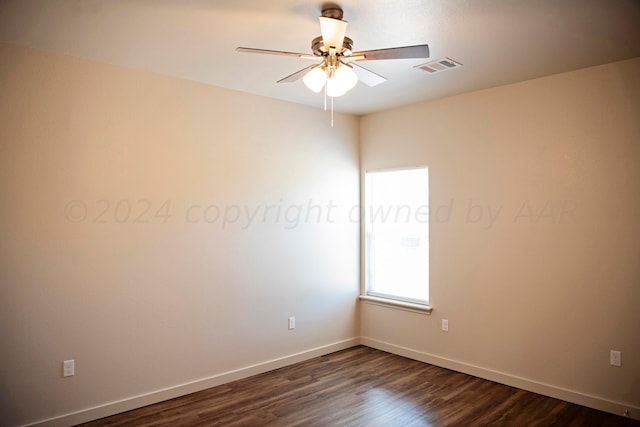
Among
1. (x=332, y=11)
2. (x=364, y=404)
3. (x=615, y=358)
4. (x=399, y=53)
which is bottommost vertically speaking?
(x=364, y=404)

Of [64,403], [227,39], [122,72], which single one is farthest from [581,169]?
[64,403]

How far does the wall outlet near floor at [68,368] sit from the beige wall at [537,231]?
10.4 feet

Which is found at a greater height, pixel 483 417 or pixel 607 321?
pixel 607 321

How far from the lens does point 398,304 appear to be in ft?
15.8

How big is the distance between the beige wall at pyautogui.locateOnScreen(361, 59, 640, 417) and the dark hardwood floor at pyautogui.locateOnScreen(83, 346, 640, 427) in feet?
0.87

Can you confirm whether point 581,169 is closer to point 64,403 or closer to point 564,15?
point 564,15

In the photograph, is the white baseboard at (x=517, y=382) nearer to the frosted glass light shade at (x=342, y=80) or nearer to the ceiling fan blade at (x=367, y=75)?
the ceiling fan blade at (x=367, y=75)

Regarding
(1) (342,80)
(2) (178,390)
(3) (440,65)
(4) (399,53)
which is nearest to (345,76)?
(1) (342,80)

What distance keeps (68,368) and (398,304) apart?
3.19 metres

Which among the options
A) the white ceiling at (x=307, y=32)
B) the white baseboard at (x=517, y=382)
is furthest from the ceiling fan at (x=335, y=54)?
the white baseboard at (x=517, y=382)

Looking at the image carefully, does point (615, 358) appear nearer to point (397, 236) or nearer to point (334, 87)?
point (397, 236)

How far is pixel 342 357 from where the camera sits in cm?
475

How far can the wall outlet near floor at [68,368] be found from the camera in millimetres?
3160

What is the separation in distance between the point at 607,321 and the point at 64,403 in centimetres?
419
